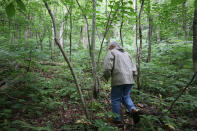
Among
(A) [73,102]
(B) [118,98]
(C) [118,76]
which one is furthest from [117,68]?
(A) [73,102]

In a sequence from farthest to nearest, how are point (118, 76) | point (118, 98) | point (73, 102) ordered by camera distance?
point (73, 102)
point (118, 98)
point (118, 76)

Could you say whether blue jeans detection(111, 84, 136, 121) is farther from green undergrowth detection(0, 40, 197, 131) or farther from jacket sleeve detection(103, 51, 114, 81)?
jacket sleeve detection(103, 51, 114, 81)

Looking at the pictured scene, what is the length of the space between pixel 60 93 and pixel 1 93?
192 cm

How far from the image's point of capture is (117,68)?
2982 millimetres

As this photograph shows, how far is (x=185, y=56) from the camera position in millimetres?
1808

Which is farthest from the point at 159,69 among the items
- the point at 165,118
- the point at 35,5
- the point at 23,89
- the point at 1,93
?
the point at 35,5

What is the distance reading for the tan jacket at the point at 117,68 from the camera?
2922mm

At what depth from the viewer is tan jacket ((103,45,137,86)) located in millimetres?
2922

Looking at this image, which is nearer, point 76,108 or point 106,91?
point 76,108

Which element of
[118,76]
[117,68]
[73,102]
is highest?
[117,68]

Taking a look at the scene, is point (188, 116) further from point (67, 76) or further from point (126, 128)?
point (67, 76)

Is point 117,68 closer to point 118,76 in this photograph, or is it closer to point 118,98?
point 118,76

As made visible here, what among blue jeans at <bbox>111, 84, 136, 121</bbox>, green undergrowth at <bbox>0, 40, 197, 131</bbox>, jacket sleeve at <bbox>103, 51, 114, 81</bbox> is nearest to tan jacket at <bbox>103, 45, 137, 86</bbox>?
jacket sleeve at <bbox>103, 51, 114, 81</bbox>

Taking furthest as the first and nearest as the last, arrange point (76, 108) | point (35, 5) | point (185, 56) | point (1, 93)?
point (35, 5) → point (76, 108) → point (1, 93) → point (185, 56)
